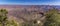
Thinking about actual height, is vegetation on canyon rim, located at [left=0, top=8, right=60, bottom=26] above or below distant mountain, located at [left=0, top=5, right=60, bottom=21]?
below

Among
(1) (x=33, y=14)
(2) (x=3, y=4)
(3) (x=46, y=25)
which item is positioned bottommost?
(3) (x=46, y=25)

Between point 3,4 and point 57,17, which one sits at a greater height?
point 3,4

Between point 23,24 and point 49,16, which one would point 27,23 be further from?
point 49,16

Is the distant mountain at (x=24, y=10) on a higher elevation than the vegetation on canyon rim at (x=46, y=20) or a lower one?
higher

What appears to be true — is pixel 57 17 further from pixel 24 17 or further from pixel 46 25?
pixel 24 17

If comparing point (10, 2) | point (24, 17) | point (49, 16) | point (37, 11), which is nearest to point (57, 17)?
point (49, 16)

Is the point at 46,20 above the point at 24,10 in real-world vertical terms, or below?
below

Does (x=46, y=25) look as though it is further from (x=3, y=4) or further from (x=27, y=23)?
(x=3, y=4)

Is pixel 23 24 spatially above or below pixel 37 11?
below

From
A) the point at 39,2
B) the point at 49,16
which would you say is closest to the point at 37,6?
the point at 39,2
